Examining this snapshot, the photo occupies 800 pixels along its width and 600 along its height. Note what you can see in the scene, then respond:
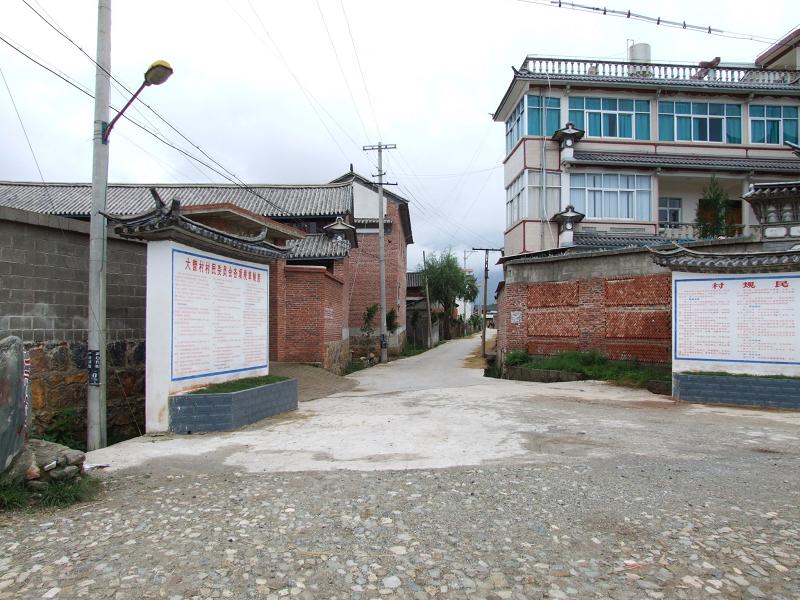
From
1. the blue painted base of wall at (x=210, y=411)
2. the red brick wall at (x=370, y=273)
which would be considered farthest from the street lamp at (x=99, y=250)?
the red brick wall at (x=370, y=273)

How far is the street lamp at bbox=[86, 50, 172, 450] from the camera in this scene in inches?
287

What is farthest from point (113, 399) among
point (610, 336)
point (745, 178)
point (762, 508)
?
point (745, 178)

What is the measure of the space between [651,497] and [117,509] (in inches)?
174

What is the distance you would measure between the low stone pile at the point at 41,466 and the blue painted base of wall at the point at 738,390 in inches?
395

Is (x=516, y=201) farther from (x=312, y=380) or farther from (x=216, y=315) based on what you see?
(x=216, y=315)

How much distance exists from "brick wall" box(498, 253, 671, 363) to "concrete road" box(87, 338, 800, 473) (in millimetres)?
3411

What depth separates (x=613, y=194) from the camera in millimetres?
19969

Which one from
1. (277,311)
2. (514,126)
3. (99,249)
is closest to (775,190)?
(514,126)

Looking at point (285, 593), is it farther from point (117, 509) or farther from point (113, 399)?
point (113, 399)

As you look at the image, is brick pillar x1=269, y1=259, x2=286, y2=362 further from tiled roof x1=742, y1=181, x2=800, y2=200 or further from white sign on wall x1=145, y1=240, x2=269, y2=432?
tiled roof x1=742, y1=181, x2=800, y2=200

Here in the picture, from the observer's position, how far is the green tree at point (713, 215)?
1781cm

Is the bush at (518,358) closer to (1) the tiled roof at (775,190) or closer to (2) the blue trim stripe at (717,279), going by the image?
(2) the blue trim stripe at (717,279)

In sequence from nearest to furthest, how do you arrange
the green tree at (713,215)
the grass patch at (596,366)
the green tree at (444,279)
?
the grass patch at (596,366) < the green tree at (713,215) < the green tree at (444,279)

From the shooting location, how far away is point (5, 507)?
425cm
